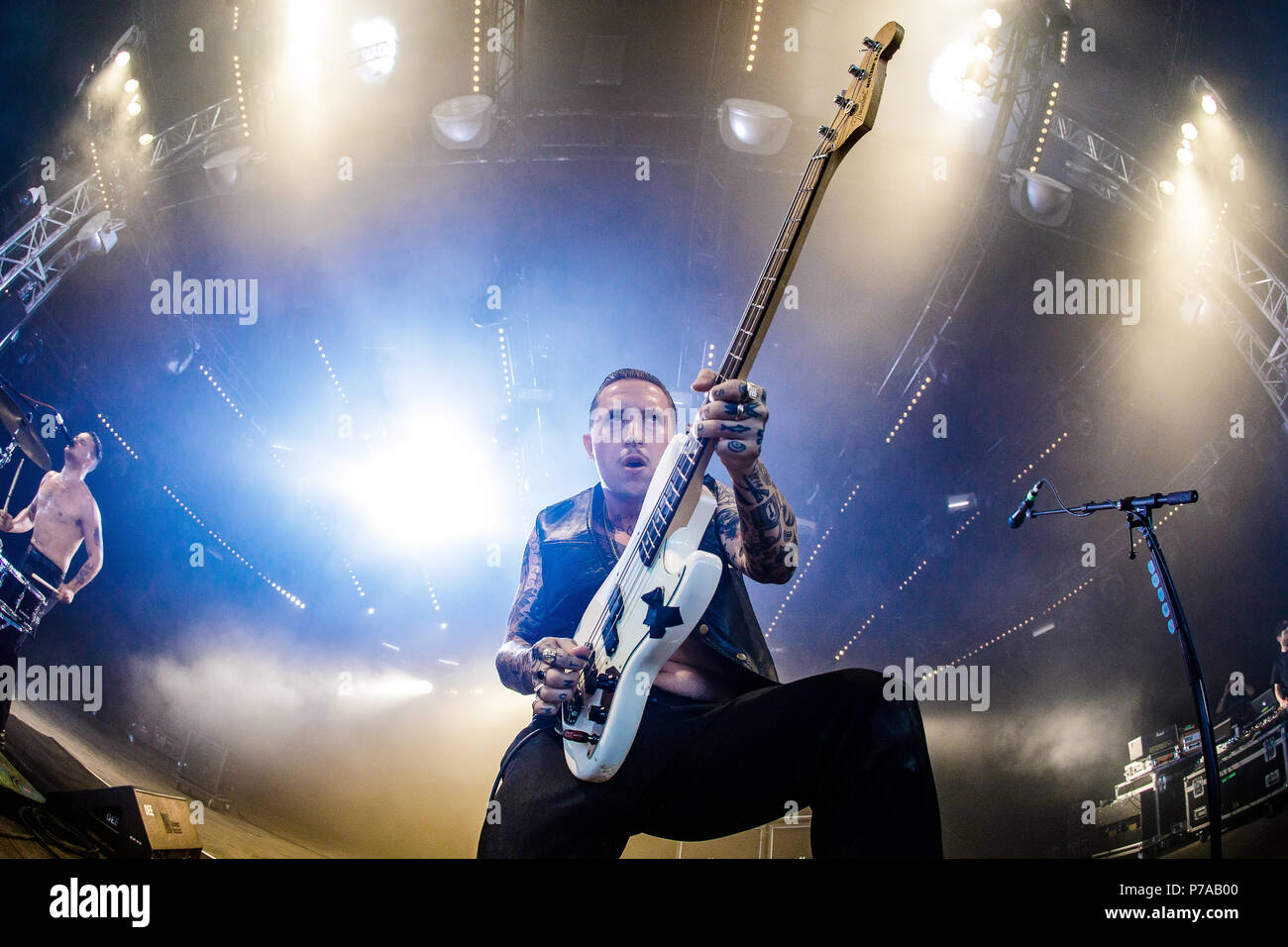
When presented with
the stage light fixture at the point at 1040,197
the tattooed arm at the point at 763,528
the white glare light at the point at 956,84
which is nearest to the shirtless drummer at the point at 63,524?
the tattooed arm at the point at 763,528

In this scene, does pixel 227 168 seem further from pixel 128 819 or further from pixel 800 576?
pixel 800 576

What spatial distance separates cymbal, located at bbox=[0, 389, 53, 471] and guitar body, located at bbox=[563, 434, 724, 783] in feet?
13.1

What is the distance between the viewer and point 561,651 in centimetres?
258

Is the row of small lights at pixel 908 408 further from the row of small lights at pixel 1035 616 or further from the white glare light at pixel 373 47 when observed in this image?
the white glare light at pixel 373 47

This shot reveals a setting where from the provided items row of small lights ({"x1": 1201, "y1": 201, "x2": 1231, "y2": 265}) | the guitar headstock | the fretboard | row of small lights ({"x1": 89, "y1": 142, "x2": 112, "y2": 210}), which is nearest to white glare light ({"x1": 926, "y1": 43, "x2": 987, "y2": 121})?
row of small lights ({"x1": 1201, "y1": 201, "x2": 1231, "y2": 265})

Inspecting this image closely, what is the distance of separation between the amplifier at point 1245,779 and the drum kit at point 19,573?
686 centimetres

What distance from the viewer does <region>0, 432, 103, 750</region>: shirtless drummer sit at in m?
4.32

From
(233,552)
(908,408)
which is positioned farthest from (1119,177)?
(233,552)

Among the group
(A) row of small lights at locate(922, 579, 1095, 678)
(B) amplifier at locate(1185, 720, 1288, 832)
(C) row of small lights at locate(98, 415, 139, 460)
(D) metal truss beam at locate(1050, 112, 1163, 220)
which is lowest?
(B) amplifier at locate(1185, 720, 1288, 832)

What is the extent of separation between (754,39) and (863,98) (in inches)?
109

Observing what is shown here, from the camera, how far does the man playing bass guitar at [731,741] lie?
211cm

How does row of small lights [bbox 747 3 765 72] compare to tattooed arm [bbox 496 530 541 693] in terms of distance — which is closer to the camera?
tattooed arm [bbox 496 530 541 693]

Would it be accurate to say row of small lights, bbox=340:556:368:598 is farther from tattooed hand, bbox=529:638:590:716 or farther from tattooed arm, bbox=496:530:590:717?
tattooed hand, bbox=529:638:590:716
